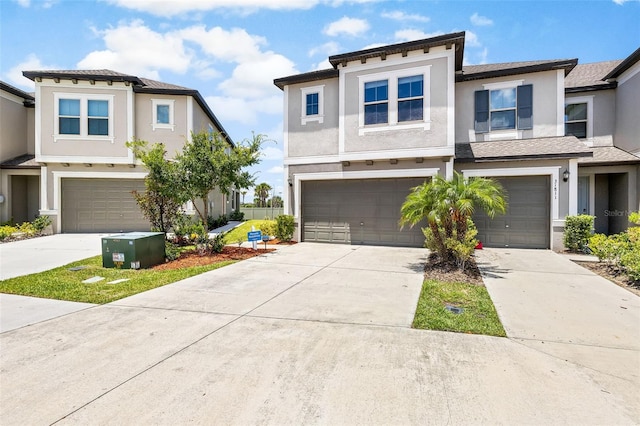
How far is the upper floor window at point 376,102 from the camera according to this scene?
11.5 meters

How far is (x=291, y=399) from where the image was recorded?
278 centimetres

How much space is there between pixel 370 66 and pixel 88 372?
1158cm

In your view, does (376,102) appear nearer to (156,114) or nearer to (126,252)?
(126,252)

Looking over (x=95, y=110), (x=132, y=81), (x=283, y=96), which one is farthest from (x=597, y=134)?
(x=95, y=110)

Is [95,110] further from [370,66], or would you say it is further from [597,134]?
[597,134]

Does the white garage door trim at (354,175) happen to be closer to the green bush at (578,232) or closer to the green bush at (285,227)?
the green bush at (285,227)

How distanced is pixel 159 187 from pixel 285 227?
4.77m

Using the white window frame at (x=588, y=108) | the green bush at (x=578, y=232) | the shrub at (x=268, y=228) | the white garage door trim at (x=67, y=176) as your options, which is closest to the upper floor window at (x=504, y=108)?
the white window frame at (x=588, y=108)

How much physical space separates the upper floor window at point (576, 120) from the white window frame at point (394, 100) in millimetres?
7257

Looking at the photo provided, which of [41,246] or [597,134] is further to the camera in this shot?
[597,134]

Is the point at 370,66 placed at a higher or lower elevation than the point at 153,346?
higher

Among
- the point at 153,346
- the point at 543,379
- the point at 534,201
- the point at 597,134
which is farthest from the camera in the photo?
the point at 597,134

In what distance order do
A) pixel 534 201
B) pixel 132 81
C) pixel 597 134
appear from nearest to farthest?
pixel 534 201 → pixel 597 134 → pixel 132 81

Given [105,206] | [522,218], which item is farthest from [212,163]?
[522,218]
